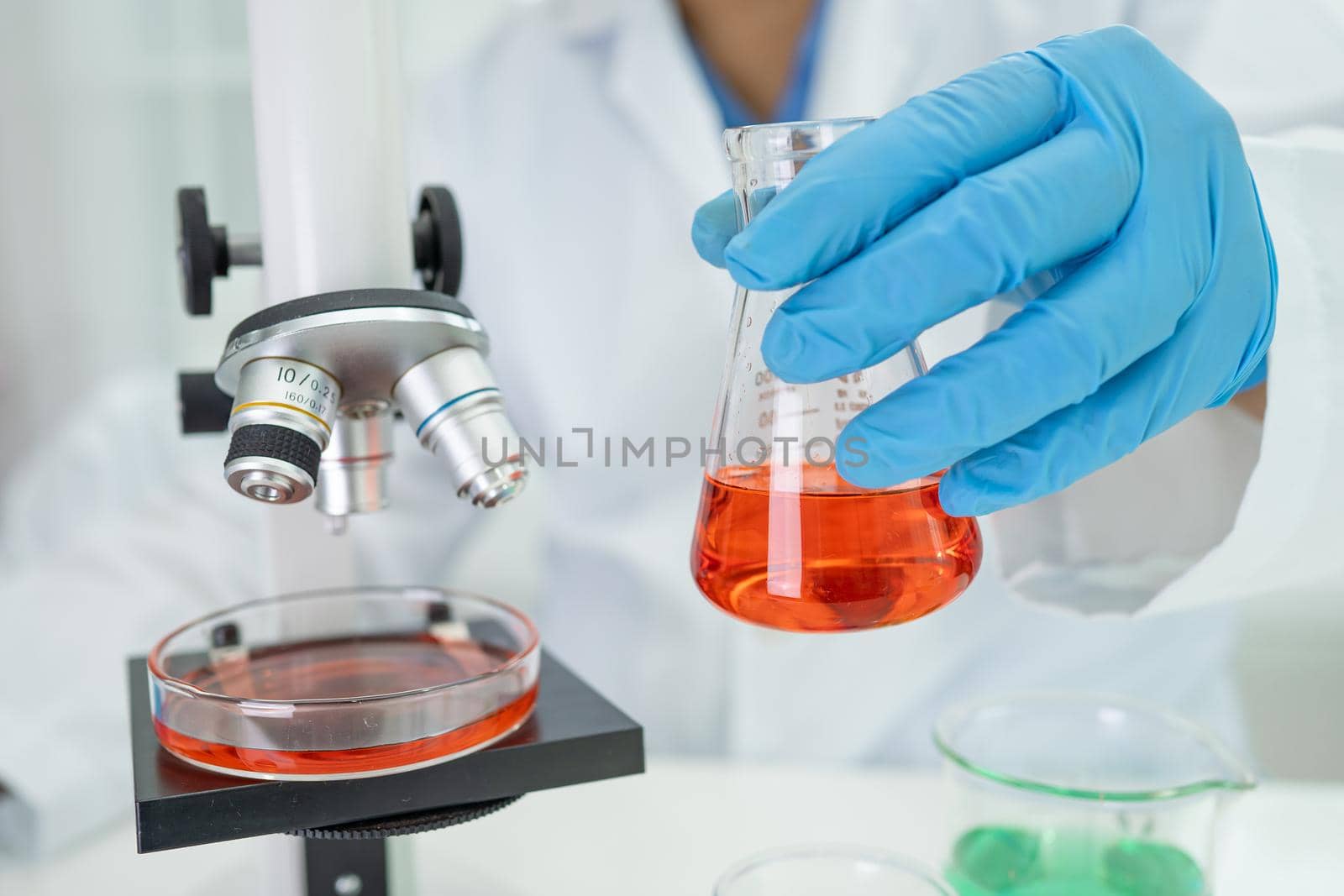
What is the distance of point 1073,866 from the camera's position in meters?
0.62

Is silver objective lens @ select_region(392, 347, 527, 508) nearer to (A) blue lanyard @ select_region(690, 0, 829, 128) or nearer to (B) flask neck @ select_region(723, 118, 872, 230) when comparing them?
(B) flask neck @ select_region(723, 118, 872, 230)

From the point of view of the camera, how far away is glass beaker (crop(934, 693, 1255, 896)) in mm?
598

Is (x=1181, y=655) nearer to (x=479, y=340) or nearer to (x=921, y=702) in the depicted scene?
(x=921, y=702)

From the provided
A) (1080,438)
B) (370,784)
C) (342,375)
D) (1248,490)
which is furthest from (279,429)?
(1248,490)

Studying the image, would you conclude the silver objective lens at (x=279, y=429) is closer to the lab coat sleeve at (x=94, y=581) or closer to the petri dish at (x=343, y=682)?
the petri dish at (x=343, y=682)

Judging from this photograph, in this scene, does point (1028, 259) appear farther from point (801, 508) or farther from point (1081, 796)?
point (1081, 796)

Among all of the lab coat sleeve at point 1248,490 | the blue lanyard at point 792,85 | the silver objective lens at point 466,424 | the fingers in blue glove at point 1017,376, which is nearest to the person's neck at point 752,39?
the blue lanyard at point 792,85

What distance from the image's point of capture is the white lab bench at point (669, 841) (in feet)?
2.67

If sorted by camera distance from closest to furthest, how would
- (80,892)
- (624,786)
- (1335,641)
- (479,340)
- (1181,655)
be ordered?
(479,340)
(80,892)
(624,786)
(1181,655)
(1335,641)

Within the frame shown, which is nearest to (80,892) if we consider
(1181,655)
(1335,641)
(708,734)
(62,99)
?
(708,734)

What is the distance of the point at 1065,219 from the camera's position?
1.84 ft

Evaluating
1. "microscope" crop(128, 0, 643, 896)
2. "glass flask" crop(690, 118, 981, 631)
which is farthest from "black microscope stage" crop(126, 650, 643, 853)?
"glass flask" crop(690, 118, 981, 631)

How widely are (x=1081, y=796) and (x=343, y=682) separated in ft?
1.43

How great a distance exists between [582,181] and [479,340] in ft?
2.88
